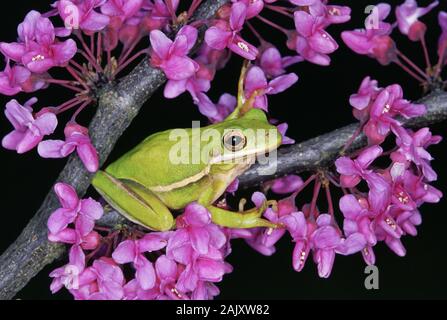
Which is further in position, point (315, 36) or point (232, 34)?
point (315, 36)

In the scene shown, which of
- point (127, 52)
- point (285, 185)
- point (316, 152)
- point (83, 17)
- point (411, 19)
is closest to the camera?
point (83, 17)

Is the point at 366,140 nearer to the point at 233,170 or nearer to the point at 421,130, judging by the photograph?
the point at 421,130

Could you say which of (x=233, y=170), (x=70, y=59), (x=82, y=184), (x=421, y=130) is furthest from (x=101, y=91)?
(x=421, y=130)

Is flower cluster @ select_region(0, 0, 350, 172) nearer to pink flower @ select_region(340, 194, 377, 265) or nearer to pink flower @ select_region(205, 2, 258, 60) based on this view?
pink flower @ select_region(205, 2, 258, 60)

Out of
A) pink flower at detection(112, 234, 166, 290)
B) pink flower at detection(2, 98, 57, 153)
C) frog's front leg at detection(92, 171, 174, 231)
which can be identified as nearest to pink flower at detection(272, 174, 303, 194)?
frog's front leg at detection(92, 171, 174, 231)

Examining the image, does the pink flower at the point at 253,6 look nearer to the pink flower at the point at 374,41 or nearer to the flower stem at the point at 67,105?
the pink flower at the point at 374,41

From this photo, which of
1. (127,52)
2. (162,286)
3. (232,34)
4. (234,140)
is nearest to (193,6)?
(232,34)

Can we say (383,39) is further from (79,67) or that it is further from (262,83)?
(79,67)
